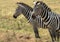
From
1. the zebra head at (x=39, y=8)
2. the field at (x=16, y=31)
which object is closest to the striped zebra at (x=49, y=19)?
the zebra head at (x=39, y=8)

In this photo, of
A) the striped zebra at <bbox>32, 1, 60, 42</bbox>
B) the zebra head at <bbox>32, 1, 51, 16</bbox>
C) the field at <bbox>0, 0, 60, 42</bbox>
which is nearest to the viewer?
the zebra head at <bbox>32, 1, 51, 16</bbox>

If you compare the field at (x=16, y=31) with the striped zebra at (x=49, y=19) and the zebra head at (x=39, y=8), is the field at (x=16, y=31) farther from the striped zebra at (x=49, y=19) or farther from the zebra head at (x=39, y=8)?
the zebra head at (x=39, y=8)

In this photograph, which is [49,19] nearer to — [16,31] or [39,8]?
[39,8]

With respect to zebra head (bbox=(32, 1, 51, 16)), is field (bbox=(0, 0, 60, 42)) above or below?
below

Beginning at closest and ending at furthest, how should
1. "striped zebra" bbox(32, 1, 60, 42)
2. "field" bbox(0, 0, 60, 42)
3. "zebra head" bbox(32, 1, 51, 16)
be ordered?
1. "zebra head" bbox(32, 1, 51, 16)
2. "striped zebra" bbox(32, 1, 60, 42)
3. "field" bbox(0, 0, 60, 42)

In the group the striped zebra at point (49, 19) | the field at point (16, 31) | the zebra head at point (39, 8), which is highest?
the zebra head at point (39, 8)

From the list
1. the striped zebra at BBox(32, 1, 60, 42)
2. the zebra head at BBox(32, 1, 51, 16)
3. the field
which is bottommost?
the field

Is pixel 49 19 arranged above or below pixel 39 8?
below

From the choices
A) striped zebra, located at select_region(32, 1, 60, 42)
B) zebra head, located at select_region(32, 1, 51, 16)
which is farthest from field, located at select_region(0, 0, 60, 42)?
zebra head, located at select_region(32, 1, 51, 16)

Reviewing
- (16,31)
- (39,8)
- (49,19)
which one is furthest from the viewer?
(16,31)

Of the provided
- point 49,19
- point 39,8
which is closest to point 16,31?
point 49,19

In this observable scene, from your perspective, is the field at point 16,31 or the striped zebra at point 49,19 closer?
the striped zebra at point 49,19

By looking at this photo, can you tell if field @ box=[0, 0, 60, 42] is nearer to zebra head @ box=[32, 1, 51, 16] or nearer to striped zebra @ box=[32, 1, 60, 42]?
striped zebra @ box=[32, 1, 60, 42]

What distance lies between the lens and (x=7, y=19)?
1212 cm
